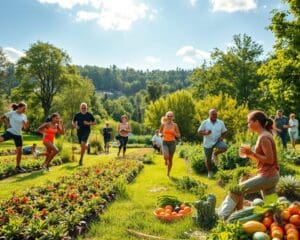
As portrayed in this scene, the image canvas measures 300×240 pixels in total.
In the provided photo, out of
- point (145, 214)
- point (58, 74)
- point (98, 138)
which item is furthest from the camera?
point (58, 74)

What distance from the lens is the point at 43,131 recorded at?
546 inches

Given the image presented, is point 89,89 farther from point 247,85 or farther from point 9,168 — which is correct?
point 9,168

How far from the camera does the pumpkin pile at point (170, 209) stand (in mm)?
7125

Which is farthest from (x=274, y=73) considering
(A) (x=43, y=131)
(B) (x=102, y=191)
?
(B) (x=102, y=191)

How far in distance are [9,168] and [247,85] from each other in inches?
1713

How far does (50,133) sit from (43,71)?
2052 inches

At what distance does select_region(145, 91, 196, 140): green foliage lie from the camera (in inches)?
1969

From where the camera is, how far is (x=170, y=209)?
24.3 feet

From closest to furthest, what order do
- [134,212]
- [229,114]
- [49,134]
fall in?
[134,212]
[49,134]
[229,114]

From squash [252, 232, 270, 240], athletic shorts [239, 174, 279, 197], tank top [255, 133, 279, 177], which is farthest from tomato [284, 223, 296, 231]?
tank top [255, 133, 279, 177]

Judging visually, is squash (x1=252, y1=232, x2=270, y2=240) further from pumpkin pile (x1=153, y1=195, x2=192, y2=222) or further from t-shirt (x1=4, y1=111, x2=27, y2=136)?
t-shirt (x1=4, y1=111, x2=27, y2=136)

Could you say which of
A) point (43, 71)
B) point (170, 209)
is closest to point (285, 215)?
point (170, 209)

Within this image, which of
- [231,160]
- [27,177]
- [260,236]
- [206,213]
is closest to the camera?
[260,236]

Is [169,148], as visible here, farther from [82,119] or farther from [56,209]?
[56,209]
